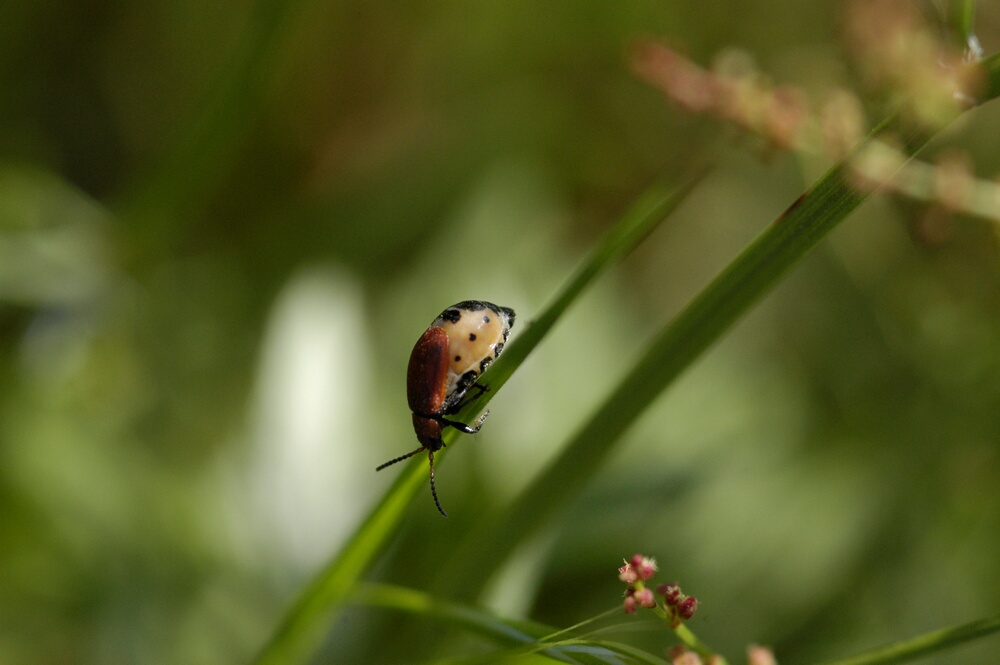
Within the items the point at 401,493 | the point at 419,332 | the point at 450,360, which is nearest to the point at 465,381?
the point at 450,360

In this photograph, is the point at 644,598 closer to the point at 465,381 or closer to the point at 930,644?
the point at 930,644

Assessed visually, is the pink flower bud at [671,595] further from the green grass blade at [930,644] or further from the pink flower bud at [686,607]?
the green grass blade at [930,644]

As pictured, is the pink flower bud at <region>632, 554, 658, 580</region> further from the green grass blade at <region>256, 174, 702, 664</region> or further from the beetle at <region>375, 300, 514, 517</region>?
the beetle at <region>375, 300, 514, 517</region>

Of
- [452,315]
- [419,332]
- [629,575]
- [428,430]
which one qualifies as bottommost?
[629,575]

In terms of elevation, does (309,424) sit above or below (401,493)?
above

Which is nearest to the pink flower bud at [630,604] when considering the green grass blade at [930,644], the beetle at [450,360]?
the green grass blade at [930,644]

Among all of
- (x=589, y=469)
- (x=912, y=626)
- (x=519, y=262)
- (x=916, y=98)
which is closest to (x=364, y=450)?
(x=519, y=262)
